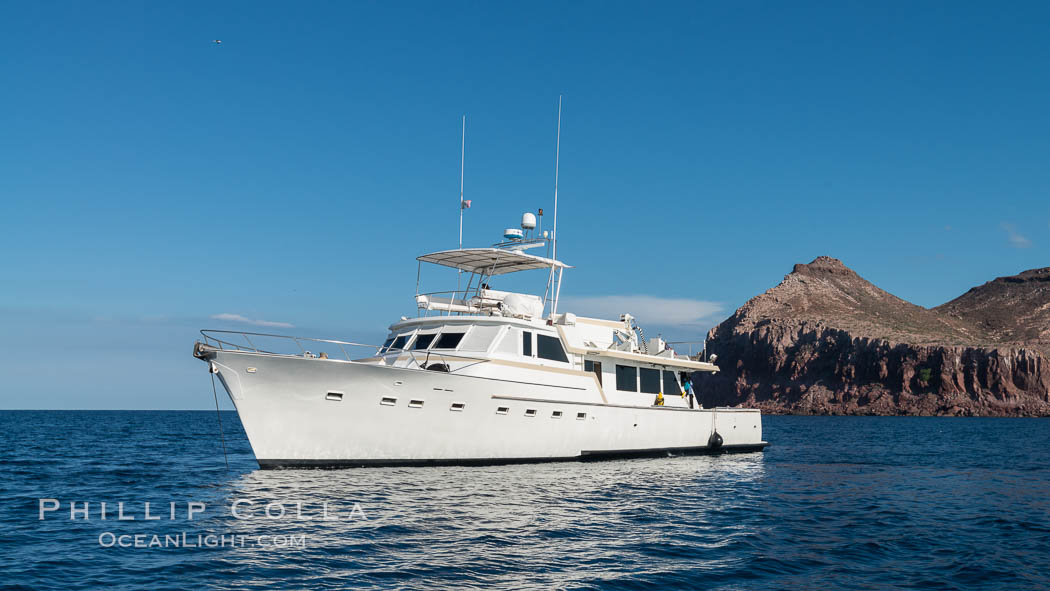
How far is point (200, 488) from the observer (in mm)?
16141

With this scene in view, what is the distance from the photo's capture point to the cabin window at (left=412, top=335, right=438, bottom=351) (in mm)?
21078

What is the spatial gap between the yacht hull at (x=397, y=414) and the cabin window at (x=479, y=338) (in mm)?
1114

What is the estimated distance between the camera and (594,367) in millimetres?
23109

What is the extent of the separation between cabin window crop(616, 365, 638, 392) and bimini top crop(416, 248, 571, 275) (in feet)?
12.5

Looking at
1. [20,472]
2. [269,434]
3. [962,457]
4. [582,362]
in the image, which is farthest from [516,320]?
[962,457]

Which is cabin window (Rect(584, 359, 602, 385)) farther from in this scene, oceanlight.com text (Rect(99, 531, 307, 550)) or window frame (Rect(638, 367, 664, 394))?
oceanlight.com text (Rect(99, 531, 307, 550))

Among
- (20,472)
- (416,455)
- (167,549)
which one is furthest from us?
(20,472)

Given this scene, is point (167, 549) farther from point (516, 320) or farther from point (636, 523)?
point (516, 320)

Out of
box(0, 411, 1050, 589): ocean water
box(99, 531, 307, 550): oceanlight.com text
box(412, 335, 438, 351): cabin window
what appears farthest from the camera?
box(412, 335, 438, 351): cabin window

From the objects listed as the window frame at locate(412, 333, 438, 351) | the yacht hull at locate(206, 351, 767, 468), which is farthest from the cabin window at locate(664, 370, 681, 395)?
the window frame at locate(412, 333, 438, 351)

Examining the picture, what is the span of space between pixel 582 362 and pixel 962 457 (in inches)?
681

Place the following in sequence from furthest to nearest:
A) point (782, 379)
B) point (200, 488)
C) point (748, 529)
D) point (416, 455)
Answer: point (782, 379) → point (416, 455) → point (200, 488) → point (748, 529)

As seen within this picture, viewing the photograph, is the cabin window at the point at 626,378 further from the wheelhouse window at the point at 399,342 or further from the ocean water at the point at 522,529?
the wheelhouse window at the point at 399,342

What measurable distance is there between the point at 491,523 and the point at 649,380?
13669 mm
